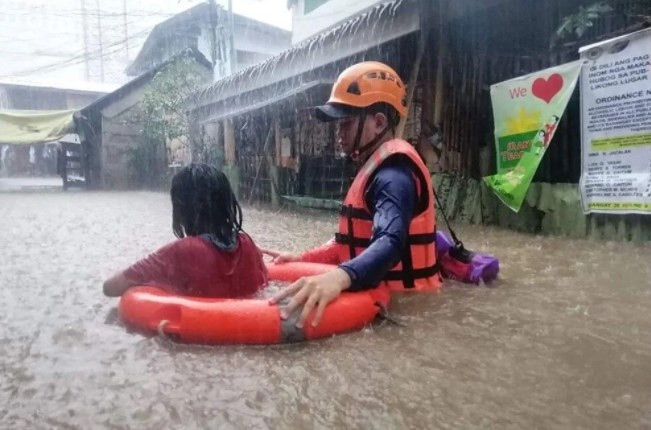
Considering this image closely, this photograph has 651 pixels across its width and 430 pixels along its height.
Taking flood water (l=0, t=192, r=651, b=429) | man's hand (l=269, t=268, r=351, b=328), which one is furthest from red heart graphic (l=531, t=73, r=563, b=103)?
man's hand (l=269, t=268, r=351, b=328)

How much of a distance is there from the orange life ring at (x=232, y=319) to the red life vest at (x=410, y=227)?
1.57 feet

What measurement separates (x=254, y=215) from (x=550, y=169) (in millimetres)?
5081

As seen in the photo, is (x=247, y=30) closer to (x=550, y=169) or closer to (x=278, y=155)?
(x=278, y=155)

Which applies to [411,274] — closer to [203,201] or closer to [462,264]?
[462,264]

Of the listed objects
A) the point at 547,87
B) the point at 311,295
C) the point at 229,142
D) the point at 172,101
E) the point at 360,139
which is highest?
the point at 172,101

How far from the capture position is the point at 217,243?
2.51 m

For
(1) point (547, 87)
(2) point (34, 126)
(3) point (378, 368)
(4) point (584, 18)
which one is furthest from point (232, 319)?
(2) point (34, 126)

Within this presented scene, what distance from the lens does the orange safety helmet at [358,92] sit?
2662 millimetres

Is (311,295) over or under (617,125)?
under

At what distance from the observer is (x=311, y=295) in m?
2.13

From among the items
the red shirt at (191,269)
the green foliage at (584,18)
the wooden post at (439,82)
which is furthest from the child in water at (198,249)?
the wooden post at (439,82)

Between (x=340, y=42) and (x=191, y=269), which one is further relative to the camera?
(x=340, y=42)

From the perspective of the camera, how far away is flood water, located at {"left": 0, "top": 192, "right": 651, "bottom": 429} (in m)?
1.59

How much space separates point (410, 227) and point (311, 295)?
0.79m
